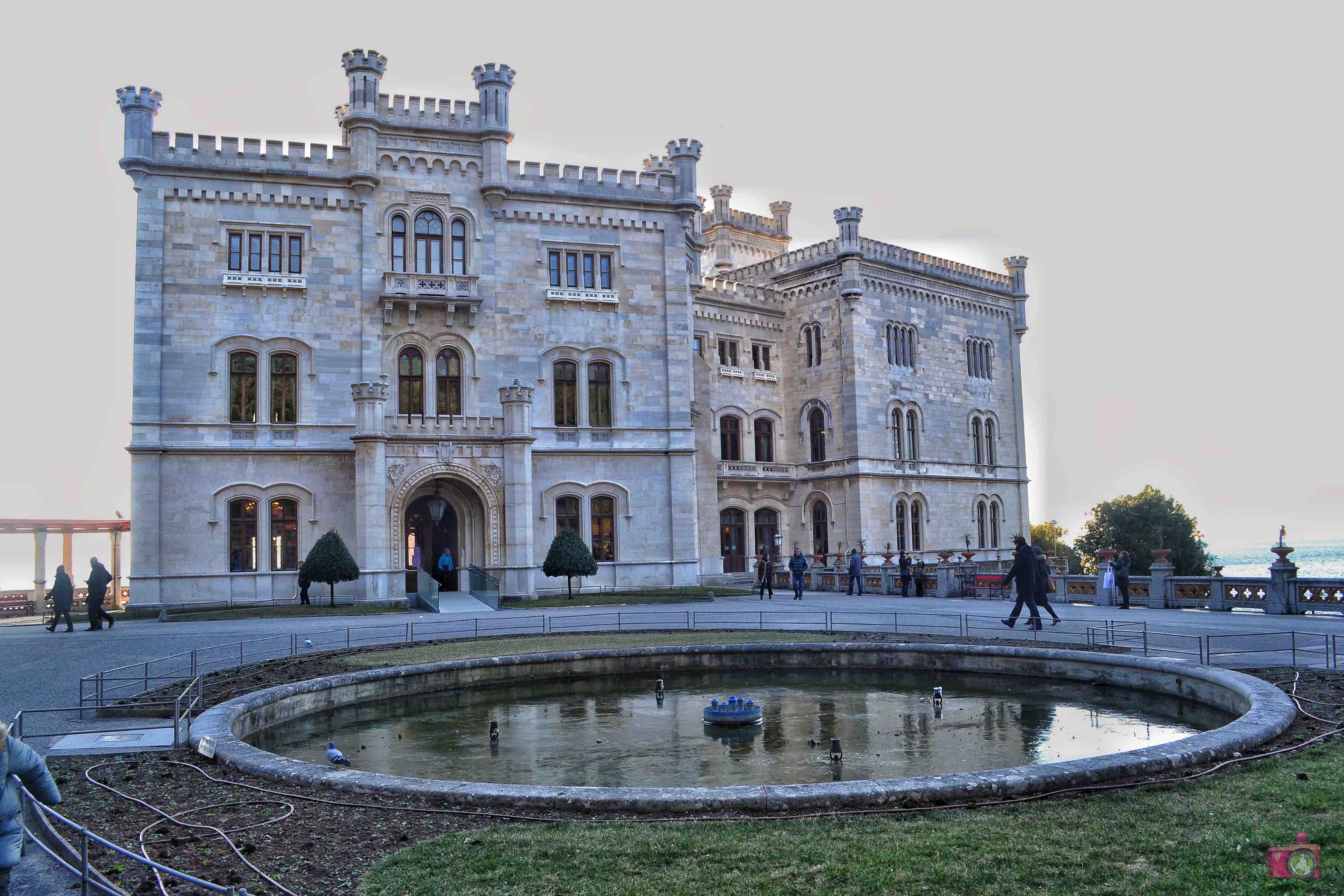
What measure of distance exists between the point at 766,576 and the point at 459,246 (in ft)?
53.6

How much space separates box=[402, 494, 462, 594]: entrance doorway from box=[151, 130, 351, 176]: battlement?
12.2 metres

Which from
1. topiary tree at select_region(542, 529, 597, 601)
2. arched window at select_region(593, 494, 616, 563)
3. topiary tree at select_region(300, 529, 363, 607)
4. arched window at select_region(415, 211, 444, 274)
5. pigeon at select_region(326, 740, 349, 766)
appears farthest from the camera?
arched window at select_region(593, 494, 616, 563)

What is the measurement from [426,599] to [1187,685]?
2361 cm

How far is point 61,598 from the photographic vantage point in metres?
26.8

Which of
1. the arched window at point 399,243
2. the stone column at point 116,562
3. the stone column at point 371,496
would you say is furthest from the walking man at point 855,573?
the stone column at point 116,562

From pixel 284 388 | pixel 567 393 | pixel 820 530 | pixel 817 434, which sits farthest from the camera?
pixel 817 434

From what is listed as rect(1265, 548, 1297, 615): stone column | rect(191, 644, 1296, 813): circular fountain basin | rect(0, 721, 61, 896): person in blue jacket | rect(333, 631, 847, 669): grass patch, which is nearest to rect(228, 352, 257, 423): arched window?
rect(333, 631, 847, 669): grass patch

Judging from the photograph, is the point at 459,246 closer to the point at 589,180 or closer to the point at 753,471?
the point at 589,180

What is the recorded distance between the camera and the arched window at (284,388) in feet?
119

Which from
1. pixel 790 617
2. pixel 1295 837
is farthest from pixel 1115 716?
pixel 790 617

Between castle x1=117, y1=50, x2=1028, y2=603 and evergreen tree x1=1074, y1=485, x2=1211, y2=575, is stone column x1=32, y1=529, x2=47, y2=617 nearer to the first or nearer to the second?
castle x1=117, y1=50, x2=1028, y2=603

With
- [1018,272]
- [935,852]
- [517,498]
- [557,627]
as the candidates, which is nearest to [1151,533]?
[1018,272]

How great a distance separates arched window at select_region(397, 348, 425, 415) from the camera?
1483 inches

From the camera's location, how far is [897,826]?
8047 mm
